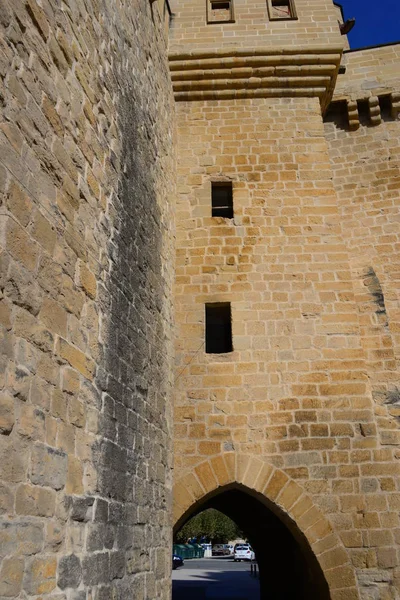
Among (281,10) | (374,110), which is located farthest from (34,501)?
(281,10)

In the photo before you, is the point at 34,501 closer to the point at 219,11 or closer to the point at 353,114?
the point at 353,114

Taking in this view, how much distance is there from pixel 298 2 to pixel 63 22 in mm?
6066

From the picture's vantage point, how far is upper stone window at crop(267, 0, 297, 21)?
8.16m

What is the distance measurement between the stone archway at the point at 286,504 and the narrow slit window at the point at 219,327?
1.32 metres

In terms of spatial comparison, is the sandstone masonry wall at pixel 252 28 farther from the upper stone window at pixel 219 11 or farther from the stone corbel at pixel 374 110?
the stone corbel at pixel 374 110

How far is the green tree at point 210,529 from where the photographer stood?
127 ft

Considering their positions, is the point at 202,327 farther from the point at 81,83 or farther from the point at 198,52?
the point at 198,52

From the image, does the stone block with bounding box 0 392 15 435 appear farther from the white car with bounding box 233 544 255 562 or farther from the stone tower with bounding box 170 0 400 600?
the white car with bounding box 233 544 255 562

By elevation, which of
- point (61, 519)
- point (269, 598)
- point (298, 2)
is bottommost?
point (269, 598)

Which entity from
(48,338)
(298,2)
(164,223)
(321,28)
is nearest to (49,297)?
(48,338)

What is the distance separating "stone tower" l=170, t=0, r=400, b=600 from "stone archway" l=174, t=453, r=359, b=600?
0.6 inches

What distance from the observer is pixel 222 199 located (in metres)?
7.37

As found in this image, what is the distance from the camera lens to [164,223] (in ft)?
20.0

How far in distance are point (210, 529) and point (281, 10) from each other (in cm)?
3805
